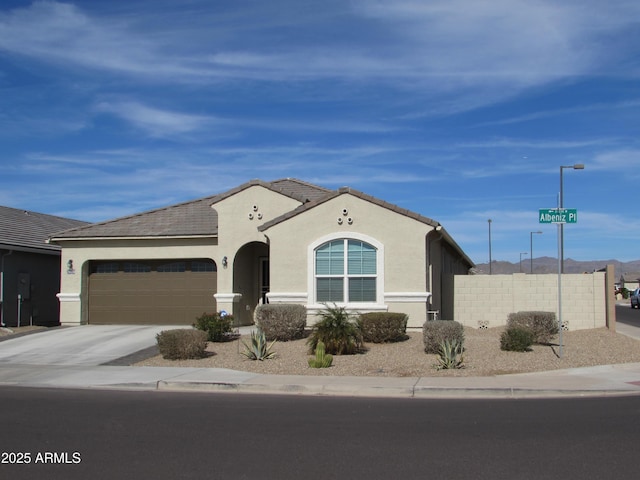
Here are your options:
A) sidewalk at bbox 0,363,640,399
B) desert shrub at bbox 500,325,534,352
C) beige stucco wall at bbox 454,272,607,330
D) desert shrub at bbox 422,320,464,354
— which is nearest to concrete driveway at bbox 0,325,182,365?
sidewalk at bbox 0,363,640,399

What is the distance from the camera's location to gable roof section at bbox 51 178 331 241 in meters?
22.5

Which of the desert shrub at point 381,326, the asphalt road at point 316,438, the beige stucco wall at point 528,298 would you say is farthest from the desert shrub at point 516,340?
the beige stucco wall at point 528,298

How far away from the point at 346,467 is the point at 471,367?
7898 mm

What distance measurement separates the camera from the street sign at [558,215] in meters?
14.6

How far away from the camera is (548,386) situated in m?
12.0

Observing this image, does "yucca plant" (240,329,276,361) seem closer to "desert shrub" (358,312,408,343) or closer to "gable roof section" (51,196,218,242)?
"desert shrub" (358,312,408,343)

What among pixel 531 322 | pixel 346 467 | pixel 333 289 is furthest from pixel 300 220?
pixel 346 467

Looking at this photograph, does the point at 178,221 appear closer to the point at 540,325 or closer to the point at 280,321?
the point at 280,321

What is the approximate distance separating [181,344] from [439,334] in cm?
597

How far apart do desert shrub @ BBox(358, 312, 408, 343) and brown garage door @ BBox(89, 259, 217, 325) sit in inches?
275

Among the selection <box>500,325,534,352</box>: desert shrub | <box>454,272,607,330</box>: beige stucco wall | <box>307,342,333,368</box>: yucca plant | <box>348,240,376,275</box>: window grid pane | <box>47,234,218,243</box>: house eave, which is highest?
<box>47,234,218,243</box>: house eave

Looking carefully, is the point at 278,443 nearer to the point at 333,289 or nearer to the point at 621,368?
the point at 621,368

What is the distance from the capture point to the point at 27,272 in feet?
83.0

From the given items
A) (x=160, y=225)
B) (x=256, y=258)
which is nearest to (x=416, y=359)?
(x=256, y=258)
